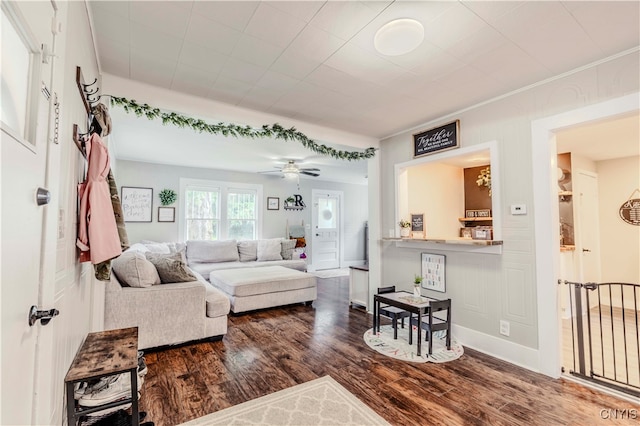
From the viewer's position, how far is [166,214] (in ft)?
20.6

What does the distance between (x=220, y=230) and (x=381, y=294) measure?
447cm

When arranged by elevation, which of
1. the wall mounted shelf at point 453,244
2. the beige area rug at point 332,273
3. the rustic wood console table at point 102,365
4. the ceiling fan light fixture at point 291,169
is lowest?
the beige area rug at point 332,273

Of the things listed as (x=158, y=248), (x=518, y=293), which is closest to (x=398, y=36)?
(x=518, y=293)

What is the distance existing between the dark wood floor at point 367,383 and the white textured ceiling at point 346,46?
2568 mm

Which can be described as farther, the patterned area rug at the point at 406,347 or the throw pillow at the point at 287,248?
the throw pillow at the point at 287,248

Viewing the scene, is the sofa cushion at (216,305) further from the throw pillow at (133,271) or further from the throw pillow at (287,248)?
the throw pillow at (287,248)

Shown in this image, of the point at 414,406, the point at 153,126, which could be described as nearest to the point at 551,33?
the point at 414,406

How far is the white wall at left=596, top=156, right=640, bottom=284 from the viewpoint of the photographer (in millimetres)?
4555

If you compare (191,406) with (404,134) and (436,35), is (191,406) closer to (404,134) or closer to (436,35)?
(436,35)

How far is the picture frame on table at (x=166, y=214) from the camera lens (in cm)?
623

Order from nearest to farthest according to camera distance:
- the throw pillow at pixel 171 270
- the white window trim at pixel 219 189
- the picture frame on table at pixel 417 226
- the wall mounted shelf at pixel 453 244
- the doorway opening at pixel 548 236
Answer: the doorway opening at pixel 548 236
the wall mounted shelf at pixel 453 244
the throw pillow at pixel 171 270
the picture frame on table at pixel 417 226
the white window trim at pixel 219 189

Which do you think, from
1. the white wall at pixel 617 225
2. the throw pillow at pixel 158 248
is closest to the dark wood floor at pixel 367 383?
the throw pillow at pixel 158 248

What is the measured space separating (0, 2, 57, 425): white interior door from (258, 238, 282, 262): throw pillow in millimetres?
5364

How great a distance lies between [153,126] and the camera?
3.95m
